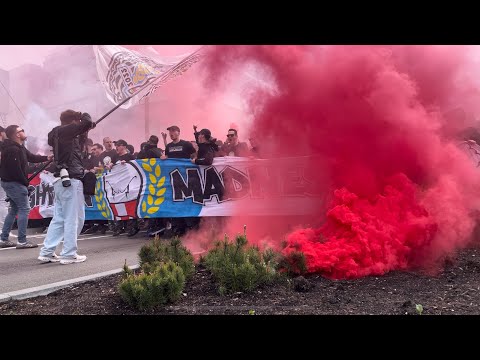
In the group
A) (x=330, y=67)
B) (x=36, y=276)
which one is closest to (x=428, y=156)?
(x=330, y=67)

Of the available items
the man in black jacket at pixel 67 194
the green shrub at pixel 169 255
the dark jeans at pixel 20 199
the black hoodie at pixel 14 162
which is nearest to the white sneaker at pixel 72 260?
the man in black jacket at pixel 67 194

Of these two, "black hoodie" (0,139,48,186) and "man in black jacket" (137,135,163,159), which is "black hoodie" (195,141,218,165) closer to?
"man in black jacket" (137,135,163,159)

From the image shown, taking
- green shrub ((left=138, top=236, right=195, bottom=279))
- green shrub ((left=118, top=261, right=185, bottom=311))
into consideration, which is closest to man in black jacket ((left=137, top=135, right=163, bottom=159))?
green shrub ((left=138, top=236, right=195, bottom=279))

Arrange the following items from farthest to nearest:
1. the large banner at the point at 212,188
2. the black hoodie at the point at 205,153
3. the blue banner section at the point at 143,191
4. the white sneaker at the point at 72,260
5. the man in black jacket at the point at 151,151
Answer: the man in black jacket at the point at 151,151
the blue banner section at the point at 143,191
the black hoodie at the point at 205,153
the large banner at the point at 212,188
the white sneaker at the point at 72,260

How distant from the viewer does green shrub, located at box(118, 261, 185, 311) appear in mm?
2969

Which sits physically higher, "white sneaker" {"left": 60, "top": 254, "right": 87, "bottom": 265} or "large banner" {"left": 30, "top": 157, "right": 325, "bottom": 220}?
"large banner" {"left": 30, "top": 157, "right": 325, "bottom": 220}

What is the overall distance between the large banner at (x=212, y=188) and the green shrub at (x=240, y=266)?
212cm

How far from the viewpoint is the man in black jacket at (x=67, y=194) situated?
5.21 meters

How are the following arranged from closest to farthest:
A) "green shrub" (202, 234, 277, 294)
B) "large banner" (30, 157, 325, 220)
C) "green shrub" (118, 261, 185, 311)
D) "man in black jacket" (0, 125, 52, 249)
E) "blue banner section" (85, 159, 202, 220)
Answer: "green shrub" (118, 261, 185, 311) < "green shrub" (202, 234, 277, 294) < "large banner" (30, 157, 325, 220) < "man in black jacket" (0, 125, 52, 249) < "blue banner section" (85, 159, 202, 220)

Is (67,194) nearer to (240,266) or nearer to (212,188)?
(212,188)

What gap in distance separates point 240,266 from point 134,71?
16.1ft

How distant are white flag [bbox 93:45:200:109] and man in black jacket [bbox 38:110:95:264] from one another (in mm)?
1427

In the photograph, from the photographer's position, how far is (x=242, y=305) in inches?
120

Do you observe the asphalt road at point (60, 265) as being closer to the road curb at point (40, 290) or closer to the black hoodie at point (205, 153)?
the road curb at point (40, 290)
